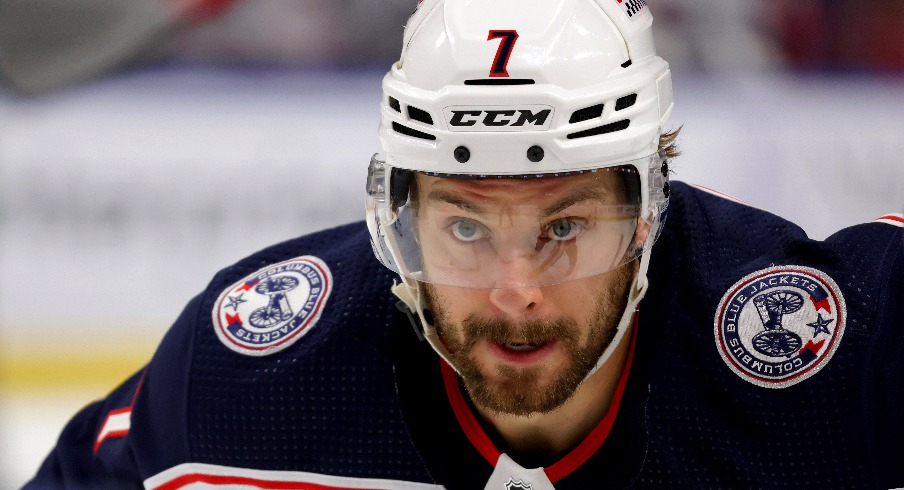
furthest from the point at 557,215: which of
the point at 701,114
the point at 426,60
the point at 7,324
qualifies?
the point at 7,324

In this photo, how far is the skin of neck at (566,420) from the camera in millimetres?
2070

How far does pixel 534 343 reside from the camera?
1.88 meters

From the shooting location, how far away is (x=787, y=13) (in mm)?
3369

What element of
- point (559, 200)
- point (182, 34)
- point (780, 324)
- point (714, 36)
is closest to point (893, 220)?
point (780, 324)

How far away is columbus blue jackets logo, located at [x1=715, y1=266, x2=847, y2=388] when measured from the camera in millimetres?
1979

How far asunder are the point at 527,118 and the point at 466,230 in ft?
0.74

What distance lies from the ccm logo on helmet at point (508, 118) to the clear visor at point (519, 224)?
82mm

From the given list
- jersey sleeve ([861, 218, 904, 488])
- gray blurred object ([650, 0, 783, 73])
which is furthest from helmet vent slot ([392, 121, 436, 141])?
gray blurred object ([650, 0, 783, 73])

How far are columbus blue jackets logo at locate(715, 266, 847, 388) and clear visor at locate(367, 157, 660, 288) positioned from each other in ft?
0.72

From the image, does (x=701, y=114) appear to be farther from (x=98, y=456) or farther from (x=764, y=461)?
(x=98, y=456)

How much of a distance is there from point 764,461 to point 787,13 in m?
1.75

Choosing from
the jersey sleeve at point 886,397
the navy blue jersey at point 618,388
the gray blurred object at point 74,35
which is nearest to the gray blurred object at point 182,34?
the gray blurred object at point 74,35

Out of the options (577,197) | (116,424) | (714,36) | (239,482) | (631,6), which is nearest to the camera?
(577,197)

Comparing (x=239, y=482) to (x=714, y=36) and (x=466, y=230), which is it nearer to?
(x=466, y=230)
